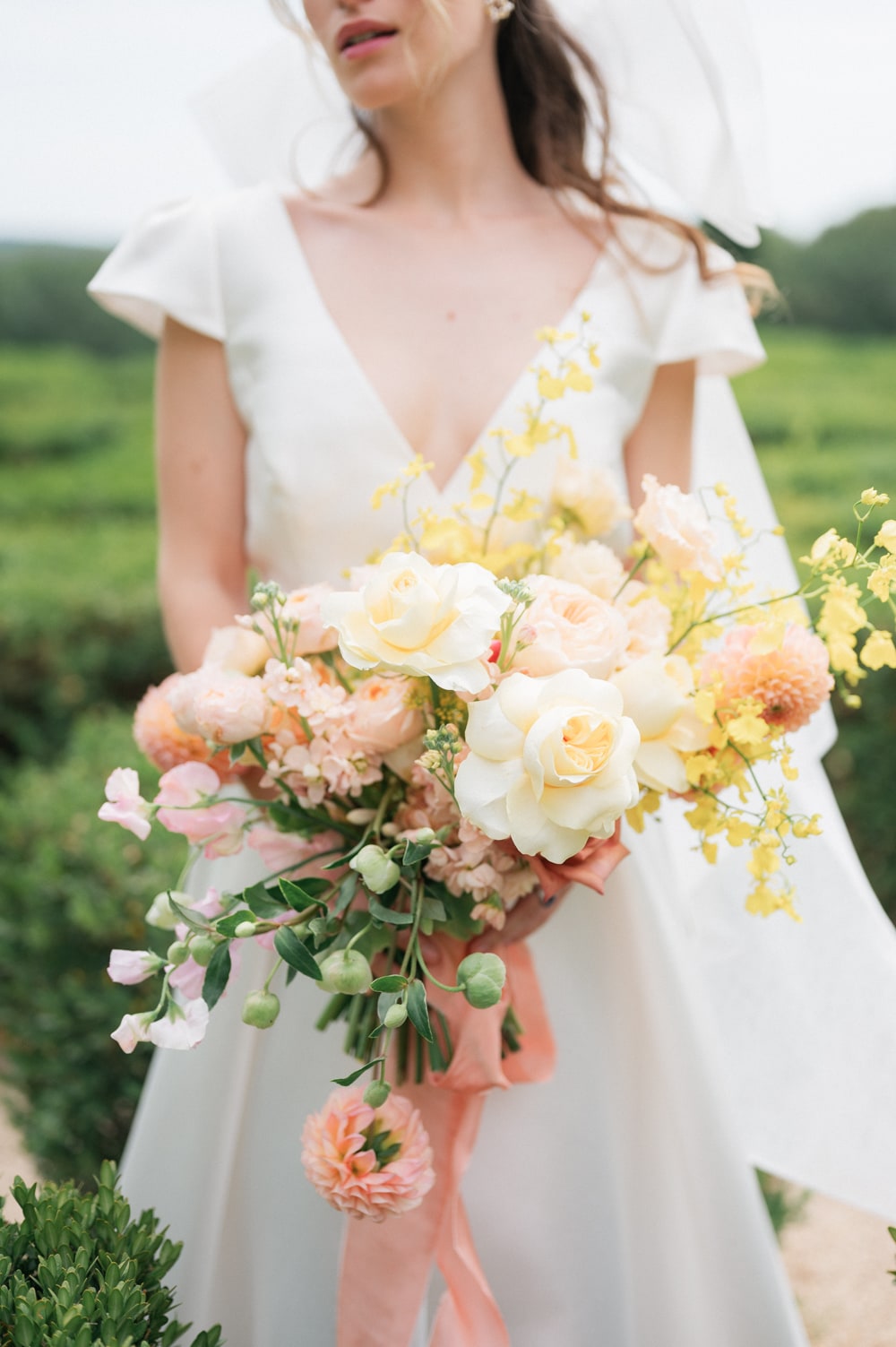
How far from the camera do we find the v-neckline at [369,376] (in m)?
1.90

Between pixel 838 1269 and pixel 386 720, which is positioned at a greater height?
pixel 386 720

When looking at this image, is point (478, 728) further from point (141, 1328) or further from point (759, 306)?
point (759, 306)

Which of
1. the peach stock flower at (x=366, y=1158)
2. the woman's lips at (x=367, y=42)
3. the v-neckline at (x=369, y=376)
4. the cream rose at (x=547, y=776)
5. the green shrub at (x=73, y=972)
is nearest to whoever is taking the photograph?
the cream rose at (x=547, y=776)

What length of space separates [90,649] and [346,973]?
4310 millimetres

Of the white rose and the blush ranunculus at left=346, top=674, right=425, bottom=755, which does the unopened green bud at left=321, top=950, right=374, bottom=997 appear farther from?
the white rose

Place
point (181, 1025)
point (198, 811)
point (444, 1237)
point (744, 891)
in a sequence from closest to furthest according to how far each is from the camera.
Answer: point (181, 1025) → point (198, 811) → point (444, 1237) → point (744, 891)

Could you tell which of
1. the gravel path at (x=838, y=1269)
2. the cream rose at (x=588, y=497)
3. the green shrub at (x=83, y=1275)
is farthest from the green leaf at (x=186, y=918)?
the gravel path at (x=838, y=1269)

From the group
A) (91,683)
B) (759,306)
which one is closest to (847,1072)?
(759,306)

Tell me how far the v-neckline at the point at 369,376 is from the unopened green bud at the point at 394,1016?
950mm

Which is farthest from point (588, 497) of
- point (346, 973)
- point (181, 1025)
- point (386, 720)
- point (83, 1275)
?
point (83, 1275)

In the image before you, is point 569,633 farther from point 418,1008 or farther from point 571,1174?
point 571,1174

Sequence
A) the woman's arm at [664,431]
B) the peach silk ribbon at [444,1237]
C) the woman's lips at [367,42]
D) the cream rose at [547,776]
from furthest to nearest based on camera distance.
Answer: the woman's arm at [664,431] → the woman's lips at [367,42] → the peach silk ribbon at [444,1237] → the cream rose at [547,776]

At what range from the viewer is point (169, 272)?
1.95m

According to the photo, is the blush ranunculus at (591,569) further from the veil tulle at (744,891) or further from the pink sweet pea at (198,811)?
the veil tulle at (744,891)
